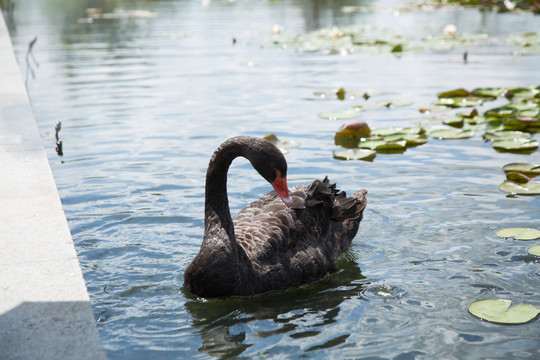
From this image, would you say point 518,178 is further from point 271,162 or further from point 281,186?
point 271,162

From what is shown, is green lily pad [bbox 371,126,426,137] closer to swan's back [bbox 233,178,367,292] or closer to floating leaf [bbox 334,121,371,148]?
floating leaf [bbox 334,121,371,148]

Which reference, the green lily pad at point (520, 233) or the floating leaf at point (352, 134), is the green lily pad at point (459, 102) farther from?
the green lily pad at point (520, 233)

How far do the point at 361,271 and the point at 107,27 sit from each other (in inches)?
650

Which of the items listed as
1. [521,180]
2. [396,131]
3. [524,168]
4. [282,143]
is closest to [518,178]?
[521,180]

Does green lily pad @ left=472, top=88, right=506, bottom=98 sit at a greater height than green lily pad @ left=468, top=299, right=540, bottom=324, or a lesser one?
greater

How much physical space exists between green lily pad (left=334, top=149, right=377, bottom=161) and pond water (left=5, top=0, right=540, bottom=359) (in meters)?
0.13

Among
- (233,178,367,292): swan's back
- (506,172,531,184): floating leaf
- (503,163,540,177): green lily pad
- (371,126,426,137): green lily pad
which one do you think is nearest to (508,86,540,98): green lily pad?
(371,126,426,137): green lily pad

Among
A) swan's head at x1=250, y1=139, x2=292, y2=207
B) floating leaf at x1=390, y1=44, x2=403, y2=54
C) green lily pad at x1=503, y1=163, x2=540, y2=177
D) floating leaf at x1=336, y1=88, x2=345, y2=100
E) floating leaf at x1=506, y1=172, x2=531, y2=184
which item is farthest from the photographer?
floating leaf at x1=390, y1=44, x2=403, y2=54

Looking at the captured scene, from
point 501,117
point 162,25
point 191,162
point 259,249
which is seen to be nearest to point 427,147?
point 501,117

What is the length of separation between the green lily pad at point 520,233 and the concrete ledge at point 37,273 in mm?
2994

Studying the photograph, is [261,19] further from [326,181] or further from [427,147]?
[326,181]

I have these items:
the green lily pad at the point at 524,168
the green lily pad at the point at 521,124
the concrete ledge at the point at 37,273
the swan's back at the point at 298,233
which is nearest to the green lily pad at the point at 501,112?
the green lily pad at the point at 521,124

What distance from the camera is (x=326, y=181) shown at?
16.8ft

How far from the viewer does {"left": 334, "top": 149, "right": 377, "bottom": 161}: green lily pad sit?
7036 millimetres
